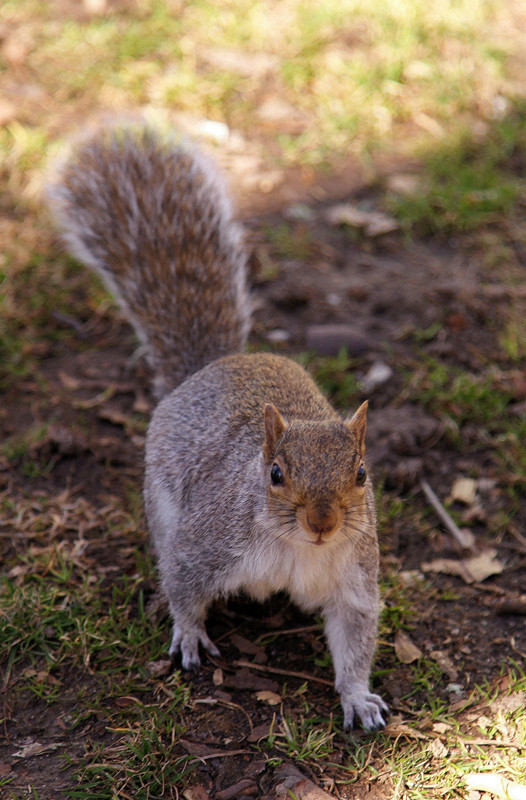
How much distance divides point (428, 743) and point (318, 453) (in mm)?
724

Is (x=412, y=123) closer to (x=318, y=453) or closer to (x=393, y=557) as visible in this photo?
(x=393, y=557)

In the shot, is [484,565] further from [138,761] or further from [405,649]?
[138,761]

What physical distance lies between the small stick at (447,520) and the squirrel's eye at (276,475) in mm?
877

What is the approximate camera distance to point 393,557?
246 cm

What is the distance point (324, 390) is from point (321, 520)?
1.34 metres

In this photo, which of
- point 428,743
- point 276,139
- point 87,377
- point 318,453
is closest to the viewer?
point 318,453

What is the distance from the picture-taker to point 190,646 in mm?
2143

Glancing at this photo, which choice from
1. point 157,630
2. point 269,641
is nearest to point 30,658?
point 157,630

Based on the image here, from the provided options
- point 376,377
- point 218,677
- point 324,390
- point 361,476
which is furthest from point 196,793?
point 376,377

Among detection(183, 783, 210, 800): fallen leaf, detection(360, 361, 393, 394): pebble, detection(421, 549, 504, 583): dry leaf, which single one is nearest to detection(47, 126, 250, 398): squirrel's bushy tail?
detection(360, 361, 393, 394): pebble

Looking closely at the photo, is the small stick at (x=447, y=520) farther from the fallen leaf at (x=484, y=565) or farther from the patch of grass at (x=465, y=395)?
the patch of grass at (x=465, y=395)

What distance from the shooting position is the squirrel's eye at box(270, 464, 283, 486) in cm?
182

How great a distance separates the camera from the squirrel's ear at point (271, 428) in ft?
6.17

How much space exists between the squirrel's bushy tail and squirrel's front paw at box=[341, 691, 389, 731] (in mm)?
1126
